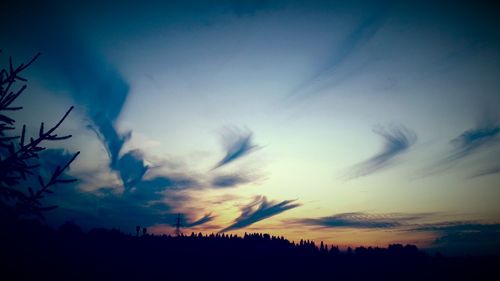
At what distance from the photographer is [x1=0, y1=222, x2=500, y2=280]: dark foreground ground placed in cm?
5644

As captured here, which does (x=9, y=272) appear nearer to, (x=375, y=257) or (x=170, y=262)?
(x=170, y=262)

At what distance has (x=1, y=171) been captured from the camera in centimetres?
796

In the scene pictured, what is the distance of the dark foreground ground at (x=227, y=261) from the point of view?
56438 mm

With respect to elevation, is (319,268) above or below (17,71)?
below

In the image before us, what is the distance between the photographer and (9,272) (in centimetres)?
831

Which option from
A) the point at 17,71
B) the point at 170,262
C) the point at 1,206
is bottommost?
the point at 170,262

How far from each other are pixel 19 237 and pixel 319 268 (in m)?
102

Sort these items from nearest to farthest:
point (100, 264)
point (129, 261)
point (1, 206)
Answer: point (1, 206) < point (100, 264) < point (129, 261)

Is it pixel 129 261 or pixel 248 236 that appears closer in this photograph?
pixel 129 261

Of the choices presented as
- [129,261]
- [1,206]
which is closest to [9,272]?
[1,206]

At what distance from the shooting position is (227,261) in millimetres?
88062

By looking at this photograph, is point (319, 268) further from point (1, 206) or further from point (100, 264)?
point (1, 206)

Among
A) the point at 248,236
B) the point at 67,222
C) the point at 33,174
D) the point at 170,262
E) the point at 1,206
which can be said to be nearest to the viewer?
the point at 1,206

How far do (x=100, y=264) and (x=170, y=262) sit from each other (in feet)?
72.5
